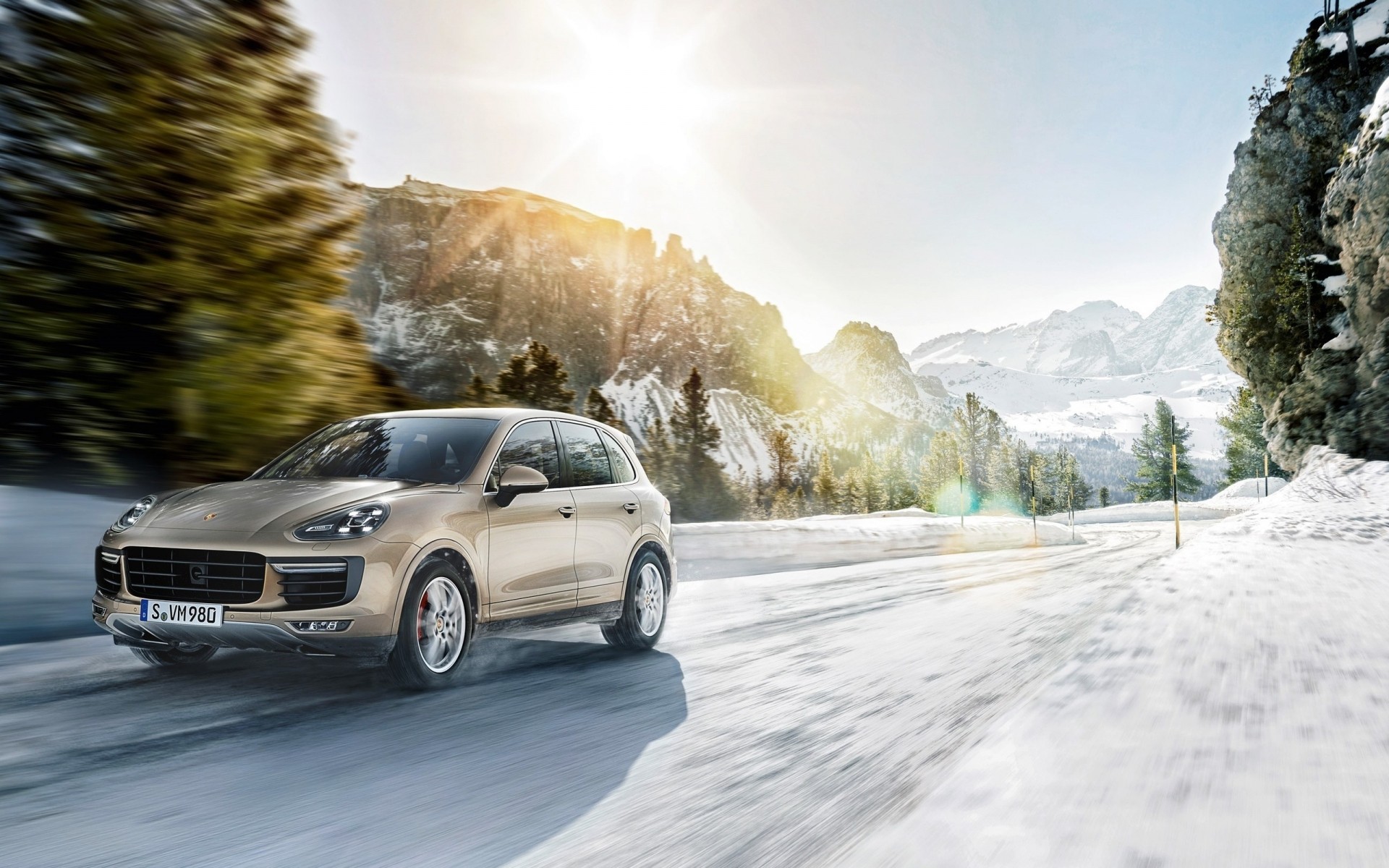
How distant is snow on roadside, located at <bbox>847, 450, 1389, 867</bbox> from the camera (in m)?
2.82

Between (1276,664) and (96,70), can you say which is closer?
(1276,664)

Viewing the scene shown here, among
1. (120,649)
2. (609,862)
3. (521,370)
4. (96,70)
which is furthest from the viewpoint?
(521,370)

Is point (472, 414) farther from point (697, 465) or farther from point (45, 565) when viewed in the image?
point (697, 465)

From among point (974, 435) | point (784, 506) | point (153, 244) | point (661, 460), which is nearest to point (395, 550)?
point (153, 244)

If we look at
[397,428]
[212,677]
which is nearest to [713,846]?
[212,677]

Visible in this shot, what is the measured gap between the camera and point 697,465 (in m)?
91.7

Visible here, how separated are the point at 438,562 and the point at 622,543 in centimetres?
197

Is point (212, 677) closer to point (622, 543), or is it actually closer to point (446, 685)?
point (446, 685)

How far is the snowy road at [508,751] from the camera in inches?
122

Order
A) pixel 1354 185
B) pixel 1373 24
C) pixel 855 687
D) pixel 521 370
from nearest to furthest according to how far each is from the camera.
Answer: pixel 855 687, pixel 1354 185, pixel 1373 24, pixel 521 370

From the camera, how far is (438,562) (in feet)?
17.2

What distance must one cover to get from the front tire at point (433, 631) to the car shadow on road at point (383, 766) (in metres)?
0.13

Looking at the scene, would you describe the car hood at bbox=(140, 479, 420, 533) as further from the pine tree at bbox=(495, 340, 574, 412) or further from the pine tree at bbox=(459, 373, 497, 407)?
the pine tree at bbox=(495, 340, 574, 412)

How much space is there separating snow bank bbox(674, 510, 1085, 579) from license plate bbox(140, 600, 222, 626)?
10508 mm
